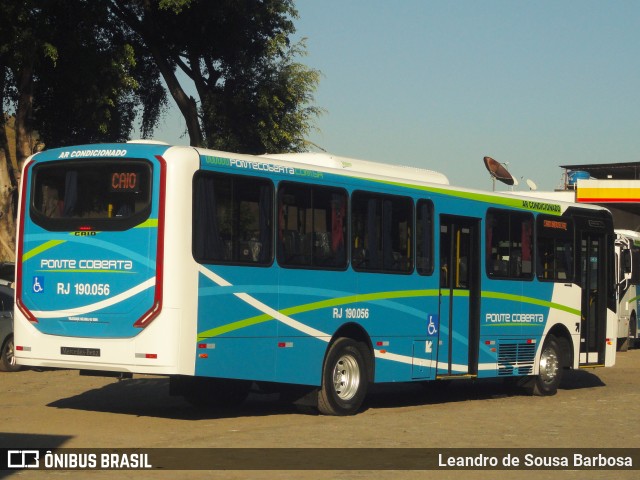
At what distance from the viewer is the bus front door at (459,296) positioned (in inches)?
691

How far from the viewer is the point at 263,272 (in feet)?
47.3

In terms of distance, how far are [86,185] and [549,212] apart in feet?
28.7

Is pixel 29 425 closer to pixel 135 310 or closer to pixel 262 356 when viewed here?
pixel 135 310

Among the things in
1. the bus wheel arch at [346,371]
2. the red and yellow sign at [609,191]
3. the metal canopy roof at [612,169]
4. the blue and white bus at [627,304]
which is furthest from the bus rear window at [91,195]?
the metal canopy roof at [612,169]

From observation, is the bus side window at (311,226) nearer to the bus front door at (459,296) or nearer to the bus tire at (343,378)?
the bus tire at (343,378)

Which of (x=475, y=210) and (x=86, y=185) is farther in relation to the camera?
(x=475, y=210)

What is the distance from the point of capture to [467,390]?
20.9m

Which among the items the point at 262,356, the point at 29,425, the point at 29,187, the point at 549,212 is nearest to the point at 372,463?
the point at 262,356

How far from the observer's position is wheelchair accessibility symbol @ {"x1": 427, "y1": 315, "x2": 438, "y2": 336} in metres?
17.2

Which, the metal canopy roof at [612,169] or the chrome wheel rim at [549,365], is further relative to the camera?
the metal canopy roof at [612,169]

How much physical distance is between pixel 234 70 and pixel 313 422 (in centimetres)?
A: 2281

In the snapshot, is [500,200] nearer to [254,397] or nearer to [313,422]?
[254,397]

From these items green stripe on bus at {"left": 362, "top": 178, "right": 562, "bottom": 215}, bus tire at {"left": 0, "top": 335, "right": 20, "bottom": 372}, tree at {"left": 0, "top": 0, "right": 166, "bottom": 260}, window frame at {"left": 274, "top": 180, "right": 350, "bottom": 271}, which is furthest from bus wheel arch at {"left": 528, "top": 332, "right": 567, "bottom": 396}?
tree at {"left": 0, "top": 0, "right": 166, "bottom": 260}

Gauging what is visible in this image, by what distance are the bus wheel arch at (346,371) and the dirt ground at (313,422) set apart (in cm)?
24
